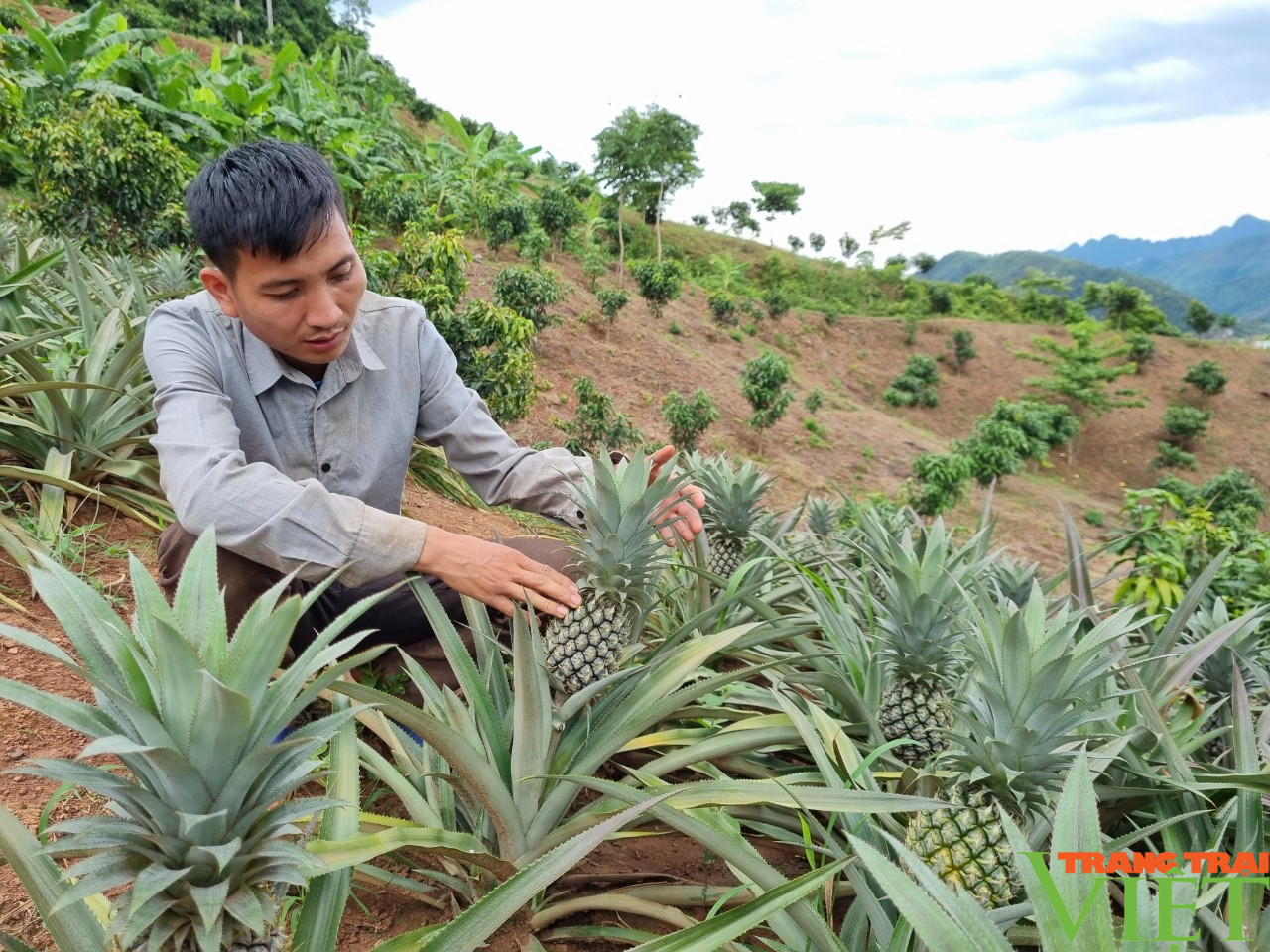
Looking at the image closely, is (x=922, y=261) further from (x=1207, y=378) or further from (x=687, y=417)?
(x=687, y=417)

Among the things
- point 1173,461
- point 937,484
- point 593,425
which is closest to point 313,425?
point 593,425

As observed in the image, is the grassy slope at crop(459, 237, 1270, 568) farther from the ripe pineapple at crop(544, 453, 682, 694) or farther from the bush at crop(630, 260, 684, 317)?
the ripe pineapple at crop(544, 453, 682, 694)

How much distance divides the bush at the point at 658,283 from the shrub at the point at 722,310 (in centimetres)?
291

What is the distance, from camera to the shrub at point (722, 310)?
21688mm

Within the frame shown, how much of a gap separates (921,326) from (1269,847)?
28.0 meters

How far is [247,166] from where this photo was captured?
1.88 meters

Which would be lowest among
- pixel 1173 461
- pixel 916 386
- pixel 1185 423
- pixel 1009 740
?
pixel 1173 461

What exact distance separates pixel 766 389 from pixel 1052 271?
56240mm

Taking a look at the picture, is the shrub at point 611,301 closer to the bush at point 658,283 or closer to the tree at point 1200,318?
the bush at point 658,283

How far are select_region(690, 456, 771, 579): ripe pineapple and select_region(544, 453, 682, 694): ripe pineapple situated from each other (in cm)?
180

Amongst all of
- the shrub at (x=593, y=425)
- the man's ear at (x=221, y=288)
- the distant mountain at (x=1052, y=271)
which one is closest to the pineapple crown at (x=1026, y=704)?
the man's ear at (x=221, y=288)

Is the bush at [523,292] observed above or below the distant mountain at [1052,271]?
below

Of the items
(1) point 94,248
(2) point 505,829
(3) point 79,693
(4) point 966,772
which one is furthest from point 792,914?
(1) point 94,248

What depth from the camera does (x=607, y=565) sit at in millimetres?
1806
